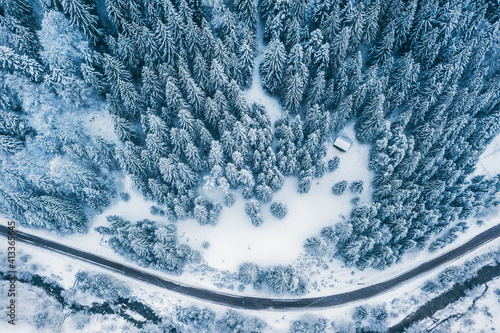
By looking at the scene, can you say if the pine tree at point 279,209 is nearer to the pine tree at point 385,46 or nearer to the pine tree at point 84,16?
the pine tree at point 385,46

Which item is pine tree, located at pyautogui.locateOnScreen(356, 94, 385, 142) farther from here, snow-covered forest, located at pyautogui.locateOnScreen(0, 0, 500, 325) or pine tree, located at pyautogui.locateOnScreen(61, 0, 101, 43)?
pine tree, located at pyautogui.locateOnScreen(61, 0, 101, 43)

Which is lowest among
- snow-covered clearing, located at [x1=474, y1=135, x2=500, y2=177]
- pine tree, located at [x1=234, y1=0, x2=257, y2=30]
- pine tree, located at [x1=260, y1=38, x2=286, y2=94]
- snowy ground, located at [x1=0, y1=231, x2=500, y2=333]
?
snowy ground, located at [x1=0, y1=231, x2=500, y2=333]

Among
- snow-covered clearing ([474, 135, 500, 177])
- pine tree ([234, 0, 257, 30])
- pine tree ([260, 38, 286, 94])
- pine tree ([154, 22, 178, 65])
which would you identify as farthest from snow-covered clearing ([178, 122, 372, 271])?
pine tree ([234, 0, 257, 30])

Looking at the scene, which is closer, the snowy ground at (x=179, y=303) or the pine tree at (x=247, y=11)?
the snowy ground at (x=179, y=303)

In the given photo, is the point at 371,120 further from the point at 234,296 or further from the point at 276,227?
the point at 234,296

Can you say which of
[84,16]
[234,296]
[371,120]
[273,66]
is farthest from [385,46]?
[234,296]

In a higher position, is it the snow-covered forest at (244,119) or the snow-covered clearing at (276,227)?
the snow-covered forest at (244,119)

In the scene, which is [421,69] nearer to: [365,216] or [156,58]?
[365,216]

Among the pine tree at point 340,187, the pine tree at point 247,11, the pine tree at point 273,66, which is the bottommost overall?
the pine tree at point 340,187

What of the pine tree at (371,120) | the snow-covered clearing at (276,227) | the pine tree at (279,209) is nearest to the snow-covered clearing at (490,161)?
the pine tree at (371,120)

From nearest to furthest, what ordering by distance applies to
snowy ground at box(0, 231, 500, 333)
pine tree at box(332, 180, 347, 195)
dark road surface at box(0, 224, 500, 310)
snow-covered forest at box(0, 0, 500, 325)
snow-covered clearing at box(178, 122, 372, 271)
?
snow-covered forest at box(0, 0, 500, 325) → snowy ground at box(0, 231, 500, 333) → dark road surface at box(0, 224, 500, 310) → snow-covered clearing at box(178, 122, 372, 271) → pine tree at box(332, 180, 347, 195)
